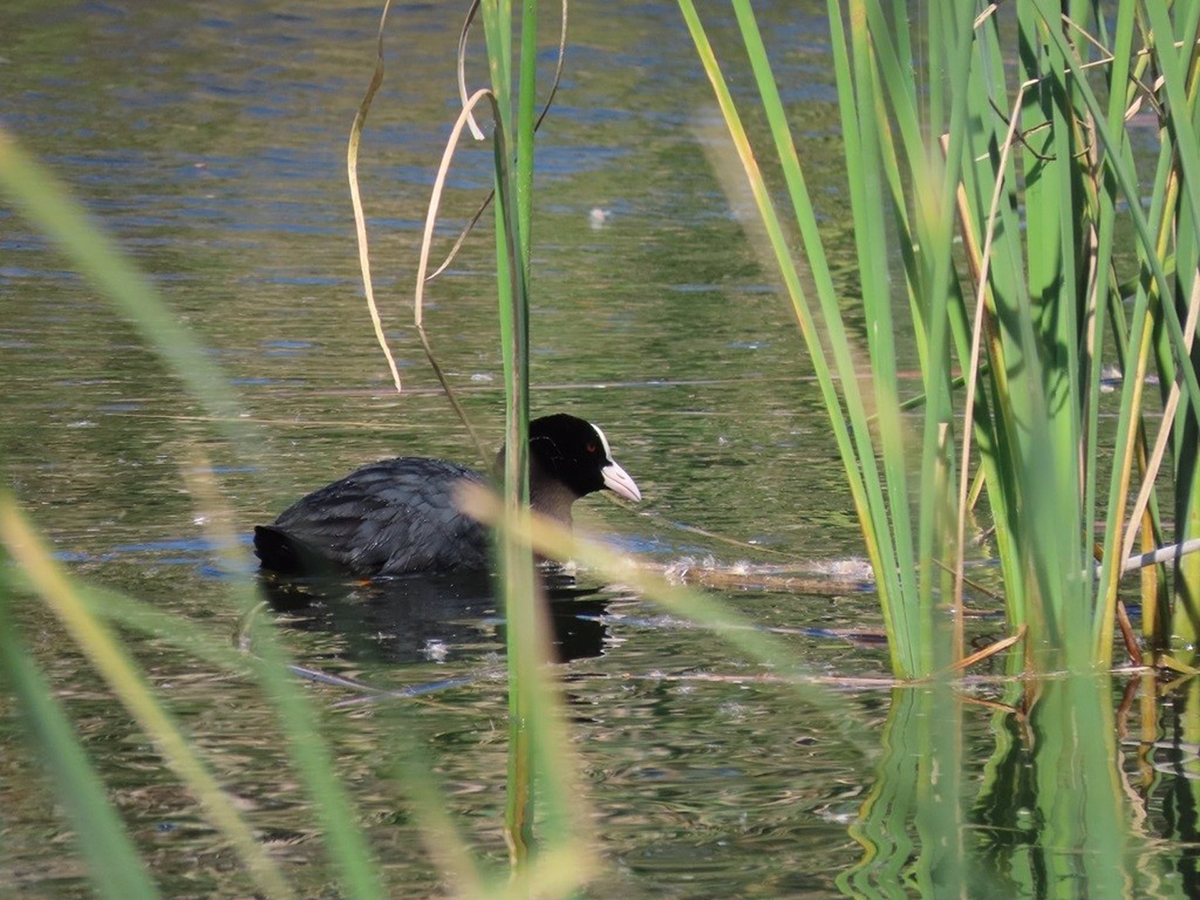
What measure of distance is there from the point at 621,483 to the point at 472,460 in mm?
802

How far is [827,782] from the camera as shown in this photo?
10.9 ft

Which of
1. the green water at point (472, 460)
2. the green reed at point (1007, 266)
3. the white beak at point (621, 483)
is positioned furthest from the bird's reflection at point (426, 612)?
the green reed at point (1007, 266)

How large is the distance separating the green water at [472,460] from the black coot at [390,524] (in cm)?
18

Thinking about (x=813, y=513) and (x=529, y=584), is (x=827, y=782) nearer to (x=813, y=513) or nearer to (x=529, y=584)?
(x=529, y=584)

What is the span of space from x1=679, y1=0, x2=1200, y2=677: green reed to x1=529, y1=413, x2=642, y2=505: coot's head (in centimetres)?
192

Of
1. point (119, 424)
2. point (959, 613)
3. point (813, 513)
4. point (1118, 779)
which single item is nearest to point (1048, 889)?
point (1118, 779)

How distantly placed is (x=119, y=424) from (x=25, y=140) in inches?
241

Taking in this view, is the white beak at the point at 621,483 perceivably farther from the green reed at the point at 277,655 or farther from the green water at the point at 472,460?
the green reed at the point at 277,655

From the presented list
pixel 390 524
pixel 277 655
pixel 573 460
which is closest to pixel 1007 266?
pixel 277 655

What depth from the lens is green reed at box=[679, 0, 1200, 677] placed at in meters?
3.14

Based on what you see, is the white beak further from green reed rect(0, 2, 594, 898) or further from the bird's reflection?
green reed rect(0, 2, 594, 898)

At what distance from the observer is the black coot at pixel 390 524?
16.7ft

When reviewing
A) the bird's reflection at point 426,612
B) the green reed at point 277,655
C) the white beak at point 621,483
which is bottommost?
the bird's reflection at point 426,612

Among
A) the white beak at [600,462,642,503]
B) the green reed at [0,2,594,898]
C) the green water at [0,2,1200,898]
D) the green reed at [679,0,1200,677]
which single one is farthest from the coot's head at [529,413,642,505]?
the green reed at [0,2,594,898]
